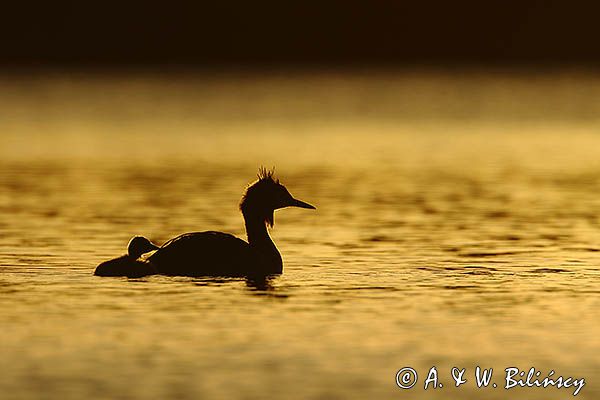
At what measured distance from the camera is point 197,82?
110812mm

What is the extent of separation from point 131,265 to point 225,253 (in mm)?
1090

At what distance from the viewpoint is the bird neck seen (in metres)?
20.6

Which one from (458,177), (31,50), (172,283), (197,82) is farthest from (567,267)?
(31,50)

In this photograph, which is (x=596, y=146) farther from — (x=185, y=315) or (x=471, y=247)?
(x=185, y=315)

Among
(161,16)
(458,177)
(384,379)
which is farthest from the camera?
(161,16)

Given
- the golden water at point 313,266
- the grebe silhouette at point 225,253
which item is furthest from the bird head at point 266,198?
the golden water at point 313,266

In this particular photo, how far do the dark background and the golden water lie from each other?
10464 centimetres

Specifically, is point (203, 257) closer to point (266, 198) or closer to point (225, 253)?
point (225, 253)

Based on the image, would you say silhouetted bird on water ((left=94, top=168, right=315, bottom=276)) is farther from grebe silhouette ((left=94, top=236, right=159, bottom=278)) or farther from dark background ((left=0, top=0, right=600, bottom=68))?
dark background ((left=0, top=0, right=600, bottom=68))

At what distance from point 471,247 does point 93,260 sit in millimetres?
4751

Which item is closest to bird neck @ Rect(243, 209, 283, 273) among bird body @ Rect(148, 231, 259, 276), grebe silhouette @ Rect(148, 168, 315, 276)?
grebe silhouette @ Rect(148, 168, 315, 276)

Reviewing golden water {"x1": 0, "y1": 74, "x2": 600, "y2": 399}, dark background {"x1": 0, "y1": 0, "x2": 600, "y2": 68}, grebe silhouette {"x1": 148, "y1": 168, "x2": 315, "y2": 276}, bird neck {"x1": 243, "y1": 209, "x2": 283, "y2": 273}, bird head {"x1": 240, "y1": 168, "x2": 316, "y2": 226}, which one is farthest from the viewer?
dark background {"x1": 0, "y1": 0, "x2": 600, "y2": 68}

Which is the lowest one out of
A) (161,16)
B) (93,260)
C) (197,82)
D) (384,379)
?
(384,379)

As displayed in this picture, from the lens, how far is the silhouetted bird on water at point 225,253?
20141mm
